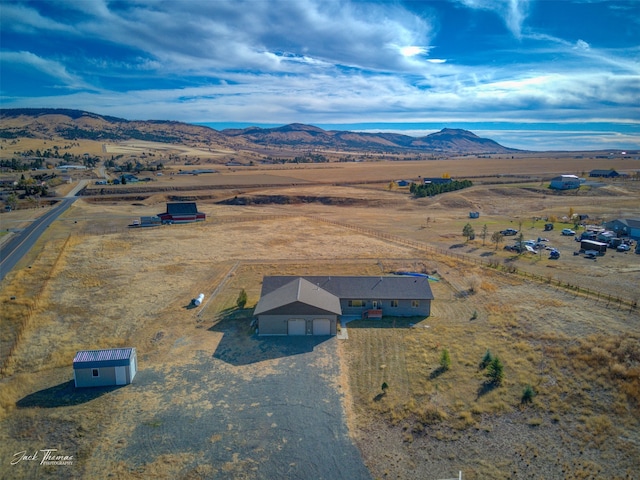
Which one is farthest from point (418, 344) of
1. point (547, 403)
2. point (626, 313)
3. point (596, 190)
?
point (596, 190)

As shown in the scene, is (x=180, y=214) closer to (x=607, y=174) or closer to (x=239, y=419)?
(x=239, y=419)

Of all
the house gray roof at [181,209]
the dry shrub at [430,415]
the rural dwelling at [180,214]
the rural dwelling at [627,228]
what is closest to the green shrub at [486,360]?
the dry shrub at [430,415]

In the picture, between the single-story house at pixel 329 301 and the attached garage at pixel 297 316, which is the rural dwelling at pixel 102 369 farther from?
the single-story house at pixel 329 301

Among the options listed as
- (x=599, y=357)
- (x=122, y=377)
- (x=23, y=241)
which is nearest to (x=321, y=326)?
(x=122, y=377)

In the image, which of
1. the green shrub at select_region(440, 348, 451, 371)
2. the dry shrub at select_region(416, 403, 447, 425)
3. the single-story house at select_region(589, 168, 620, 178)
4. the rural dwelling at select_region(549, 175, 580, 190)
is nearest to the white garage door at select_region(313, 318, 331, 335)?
the green shrub at select_region(440, 348, 451, 371)

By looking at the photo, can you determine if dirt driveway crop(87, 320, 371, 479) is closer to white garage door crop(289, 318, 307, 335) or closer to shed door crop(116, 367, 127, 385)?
shed door crop(116, 367, 127, 385)

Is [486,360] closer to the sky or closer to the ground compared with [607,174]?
closer to the ground

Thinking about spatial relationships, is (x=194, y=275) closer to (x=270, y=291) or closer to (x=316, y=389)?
(x=270, y=291)
